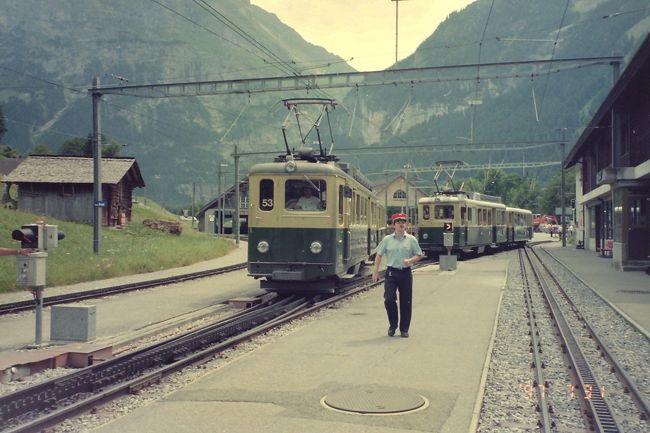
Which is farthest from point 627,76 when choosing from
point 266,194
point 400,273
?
point 400,273

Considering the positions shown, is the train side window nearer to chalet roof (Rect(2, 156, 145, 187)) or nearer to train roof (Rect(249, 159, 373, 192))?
train roof (Rect(249, 159, 373, 192))

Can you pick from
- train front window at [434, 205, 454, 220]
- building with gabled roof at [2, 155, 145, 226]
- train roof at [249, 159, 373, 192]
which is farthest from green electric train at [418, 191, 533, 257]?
building with gabled roof at [2, 155, 145, 226]

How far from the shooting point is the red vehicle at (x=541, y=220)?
4177 inches

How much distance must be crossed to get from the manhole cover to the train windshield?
24.5 ft

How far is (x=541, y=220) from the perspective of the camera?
109 m

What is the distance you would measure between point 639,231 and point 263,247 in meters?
17.5

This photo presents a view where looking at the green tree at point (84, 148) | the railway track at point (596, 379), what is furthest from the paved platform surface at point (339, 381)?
the green tree at point (84, 148)

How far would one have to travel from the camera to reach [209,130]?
191 m

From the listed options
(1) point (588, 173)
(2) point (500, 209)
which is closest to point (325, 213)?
(2) point (500, 209)

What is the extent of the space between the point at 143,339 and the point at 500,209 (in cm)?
3209

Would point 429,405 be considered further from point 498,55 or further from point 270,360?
point 498,55

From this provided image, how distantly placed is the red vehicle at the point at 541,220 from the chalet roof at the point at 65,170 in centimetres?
7673

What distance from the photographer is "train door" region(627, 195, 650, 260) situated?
24656 mm

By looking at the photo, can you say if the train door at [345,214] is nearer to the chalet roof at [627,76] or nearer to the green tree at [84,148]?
the chalet roof at [627,76]
